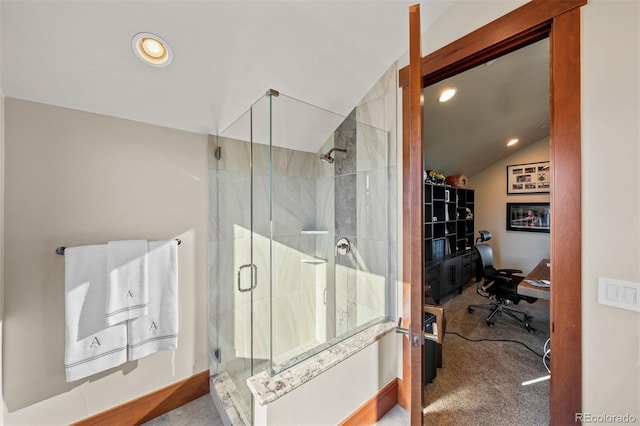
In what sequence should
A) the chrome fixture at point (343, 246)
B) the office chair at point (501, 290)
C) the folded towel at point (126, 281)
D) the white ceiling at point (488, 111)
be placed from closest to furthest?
the folded towel at point (126, 281) < the chrome fixture at point (343, 246) < the white ceiling at point (488, 111) < the office chair at point (501, 290)

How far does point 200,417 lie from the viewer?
1688mm

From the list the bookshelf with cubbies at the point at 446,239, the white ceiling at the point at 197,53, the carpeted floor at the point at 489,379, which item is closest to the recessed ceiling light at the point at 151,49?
the white ceiling at the point at 197,53

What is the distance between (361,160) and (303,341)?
1.50 metres

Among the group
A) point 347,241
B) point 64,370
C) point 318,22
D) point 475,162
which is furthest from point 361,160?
point 475,162

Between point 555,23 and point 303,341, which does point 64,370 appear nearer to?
point 303,341

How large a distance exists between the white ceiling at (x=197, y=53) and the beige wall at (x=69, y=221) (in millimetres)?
136

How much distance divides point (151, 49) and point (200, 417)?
7.61 ft

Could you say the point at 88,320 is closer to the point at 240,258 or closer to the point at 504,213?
the point at 240,258

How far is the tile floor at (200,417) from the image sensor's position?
1.62 m
